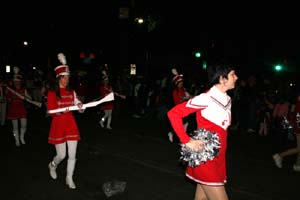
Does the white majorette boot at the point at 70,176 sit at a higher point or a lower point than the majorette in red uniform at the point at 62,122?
lower

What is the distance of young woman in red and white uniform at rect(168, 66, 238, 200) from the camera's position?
3609 mm

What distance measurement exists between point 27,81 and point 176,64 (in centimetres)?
1583

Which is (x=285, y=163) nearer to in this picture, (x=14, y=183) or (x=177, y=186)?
(x=177, y=186)

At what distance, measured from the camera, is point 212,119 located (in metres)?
3.73

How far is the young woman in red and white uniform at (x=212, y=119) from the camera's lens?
3609 millimetres

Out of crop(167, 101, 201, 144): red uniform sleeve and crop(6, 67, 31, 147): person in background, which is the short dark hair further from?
crop(6, 67, 31, 147): person in background

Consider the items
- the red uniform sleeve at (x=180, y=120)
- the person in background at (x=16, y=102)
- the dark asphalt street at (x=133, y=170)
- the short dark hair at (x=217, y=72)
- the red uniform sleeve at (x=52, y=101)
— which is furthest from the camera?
the person in background at (x=16, y=102)

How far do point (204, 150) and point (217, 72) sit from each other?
79 centimetres

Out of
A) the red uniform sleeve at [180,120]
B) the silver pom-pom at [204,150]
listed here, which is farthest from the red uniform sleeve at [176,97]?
the red uniform sleeve at [180,120]

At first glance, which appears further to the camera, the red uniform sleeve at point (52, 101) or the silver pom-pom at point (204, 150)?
the red uniform sleeve at point (52, 101)

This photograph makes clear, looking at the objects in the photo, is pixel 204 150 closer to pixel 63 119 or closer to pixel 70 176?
pixel 63 119

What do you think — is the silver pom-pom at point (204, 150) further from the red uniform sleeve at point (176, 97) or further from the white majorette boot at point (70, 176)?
the red uniform sleeve at point (176, 97)

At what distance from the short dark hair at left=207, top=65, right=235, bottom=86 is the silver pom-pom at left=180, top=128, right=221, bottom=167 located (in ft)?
1.71

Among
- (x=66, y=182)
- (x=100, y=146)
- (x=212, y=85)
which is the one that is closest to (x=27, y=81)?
(x=100, y=146)
